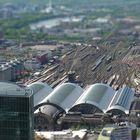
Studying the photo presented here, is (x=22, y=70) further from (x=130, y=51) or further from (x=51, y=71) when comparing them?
(x=130, y=51)

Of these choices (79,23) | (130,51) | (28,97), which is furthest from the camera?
(79,23)

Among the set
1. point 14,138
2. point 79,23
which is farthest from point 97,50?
point 14,138

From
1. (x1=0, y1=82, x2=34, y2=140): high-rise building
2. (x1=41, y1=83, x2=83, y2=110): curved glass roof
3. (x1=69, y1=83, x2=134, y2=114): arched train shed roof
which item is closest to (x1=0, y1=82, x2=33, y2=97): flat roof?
(x1=0, y1=82, x2=34, y2=140): high-rise building

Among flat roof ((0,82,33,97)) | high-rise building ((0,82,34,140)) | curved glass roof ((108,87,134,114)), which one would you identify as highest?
flat roof ((0,82,33,97))

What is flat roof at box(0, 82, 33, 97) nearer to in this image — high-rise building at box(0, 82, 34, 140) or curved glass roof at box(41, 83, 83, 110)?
high-rise building at box(0, 82, 34, 140)

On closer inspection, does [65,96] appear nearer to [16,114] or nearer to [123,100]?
[123,100]

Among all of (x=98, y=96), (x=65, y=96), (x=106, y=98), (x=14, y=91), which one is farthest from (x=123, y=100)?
(x=14, y=91)

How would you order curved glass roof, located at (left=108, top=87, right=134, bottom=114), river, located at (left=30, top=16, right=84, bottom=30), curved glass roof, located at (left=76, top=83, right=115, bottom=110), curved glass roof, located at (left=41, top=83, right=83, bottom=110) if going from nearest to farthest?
curved glass roof, located at (left=108, top=87, right=134, bottom=114)
curved glass roof, located at (left=76, top=83, right=115, bottom=110)
curved glass roof, located at (left=41, top=83, right=83, bottom=110)
river, located at (left=30, top=16, right=84, bottom=30)
